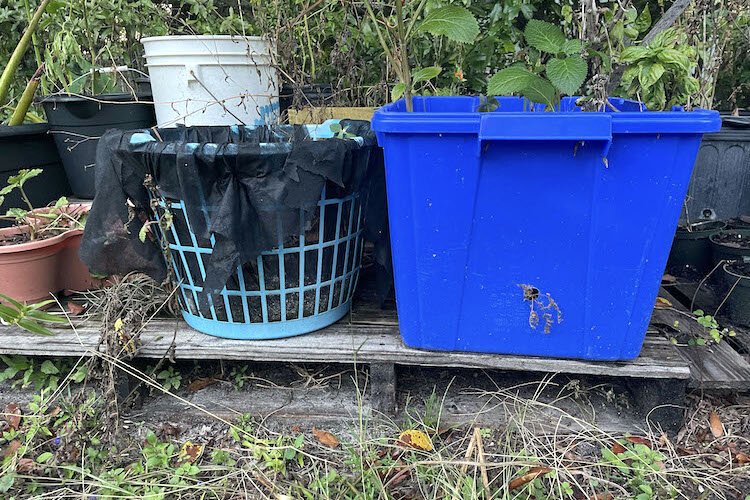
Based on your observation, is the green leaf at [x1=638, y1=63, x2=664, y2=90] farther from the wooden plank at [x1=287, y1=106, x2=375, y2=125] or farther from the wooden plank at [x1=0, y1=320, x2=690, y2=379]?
the wooden plank at [x1=287, y1=106, x2=375, y2=125]

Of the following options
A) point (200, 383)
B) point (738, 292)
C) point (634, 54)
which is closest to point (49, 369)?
point (200, 383)

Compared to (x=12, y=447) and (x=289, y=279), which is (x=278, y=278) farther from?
(x=12, y=447)

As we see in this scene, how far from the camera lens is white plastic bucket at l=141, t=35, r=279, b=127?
1799 millimetres

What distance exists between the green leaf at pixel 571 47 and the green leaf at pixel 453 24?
19 cm

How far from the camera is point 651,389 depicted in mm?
1296

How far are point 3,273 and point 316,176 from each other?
3.17ft

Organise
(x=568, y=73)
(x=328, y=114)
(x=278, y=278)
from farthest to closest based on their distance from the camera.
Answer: (x=328, y=114) → (x=278, y=278) → (x=568, y=73)

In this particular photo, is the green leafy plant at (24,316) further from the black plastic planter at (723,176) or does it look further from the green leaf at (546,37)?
the black plastic planter at (723,176)

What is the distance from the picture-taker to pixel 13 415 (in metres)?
1.38

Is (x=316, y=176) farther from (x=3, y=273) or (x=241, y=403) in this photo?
(x=3, y=273)

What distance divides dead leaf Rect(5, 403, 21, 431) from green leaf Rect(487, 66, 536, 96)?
4.56ft

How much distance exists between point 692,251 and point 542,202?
1198 mm

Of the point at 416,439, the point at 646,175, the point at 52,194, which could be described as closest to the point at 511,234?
the point at 646,175

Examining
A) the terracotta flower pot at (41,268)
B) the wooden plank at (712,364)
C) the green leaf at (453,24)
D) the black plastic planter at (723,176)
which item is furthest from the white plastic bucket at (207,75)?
the black plastic planter at (723,176)
